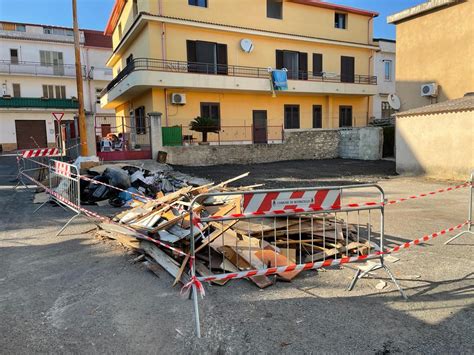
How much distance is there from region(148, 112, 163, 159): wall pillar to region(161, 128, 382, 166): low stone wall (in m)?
0.50

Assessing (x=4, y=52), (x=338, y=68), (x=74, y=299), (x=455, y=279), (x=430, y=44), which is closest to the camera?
(x=74, y=299)

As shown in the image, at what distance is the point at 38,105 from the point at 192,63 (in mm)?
25487

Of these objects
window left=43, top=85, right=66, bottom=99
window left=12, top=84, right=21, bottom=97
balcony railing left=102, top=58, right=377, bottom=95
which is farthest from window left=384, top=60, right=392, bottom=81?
window left=12, top=84, right=21, bottom=97

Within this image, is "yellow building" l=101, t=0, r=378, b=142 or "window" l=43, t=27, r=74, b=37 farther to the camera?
"window" l=43, t=27, r=74, b=37

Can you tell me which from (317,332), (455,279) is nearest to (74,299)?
(317,332)

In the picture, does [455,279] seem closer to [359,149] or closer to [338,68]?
[359,149]

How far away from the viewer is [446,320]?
351 cm

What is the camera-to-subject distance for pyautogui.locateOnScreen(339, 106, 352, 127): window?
1154 inches

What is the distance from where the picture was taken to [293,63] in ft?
88.0

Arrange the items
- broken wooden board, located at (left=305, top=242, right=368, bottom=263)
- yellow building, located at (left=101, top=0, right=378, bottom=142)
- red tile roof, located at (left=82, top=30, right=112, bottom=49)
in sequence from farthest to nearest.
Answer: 1. red tile roof, located at (left=82, top=30, right=112, bottom=49)
2. yellow building, located at (left=101, top=0, right=378, bottom=142)
3. broken wooden board, located at (left=305, top=242, right=368, bottom=263)

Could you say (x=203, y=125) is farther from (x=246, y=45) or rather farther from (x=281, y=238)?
(x=281, y=238)

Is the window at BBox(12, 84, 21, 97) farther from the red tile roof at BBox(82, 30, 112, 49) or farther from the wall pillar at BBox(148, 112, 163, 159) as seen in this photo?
the wall pillar at BBox(148, 112, 163, 159)

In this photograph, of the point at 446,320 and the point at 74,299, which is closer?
the point at 446,320

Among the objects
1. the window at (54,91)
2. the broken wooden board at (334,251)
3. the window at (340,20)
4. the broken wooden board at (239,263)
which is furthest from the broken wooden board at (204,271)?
the window at (54,91)
